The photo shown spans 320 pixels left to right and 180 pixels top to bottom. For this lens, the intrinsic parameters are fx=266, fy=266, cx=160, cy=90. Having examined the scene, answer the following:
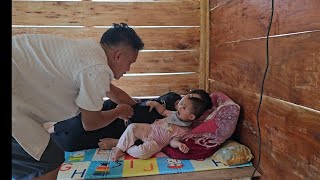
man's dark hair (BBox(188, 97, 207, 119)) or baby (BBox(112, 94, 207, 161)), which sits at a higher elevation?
man's dark hair (BBox(188, 97, 207, 119))

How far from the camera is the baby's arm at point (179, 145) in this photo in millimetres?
1029

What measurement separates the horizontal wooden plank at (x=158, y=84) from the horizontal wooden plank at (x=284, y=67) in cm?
45

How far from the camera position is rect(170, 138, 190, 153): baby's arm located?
3.38ft

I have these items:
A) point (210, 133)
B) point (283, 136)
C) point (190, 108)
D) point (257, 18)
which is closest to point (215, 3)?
point (257, 18)

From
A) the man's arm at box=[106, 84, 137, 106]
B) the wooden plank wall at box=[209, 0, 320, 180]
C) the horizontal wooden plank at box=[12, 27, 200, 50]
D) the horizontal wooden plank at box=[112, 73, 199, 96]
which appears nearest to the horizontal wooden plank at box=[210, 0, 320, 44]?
the wooden plank wall at box=[209, 0, 320, 180]

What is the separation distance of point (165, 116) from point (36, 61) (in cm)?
76

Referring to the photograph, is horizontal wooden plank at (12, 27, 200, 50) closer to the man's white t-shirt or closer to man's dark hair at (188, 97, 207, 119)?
man's dark hair at (188, 97, 207, 119)

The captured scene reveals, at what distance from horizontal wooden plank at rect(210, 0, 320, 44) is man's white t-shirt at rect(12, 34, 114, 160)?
1.71 feet

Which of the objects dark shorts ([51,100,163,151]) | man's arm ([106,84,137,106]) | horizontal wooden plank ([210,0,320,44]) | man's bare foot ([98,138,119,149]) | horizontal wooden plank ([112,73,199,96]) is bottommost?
man's bare foot ([98,138,119,149])

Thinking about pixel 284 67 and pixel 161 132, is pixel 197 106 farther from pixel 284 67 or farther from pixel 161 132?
pixel 284 67

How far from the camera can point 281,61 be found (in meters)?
0.81

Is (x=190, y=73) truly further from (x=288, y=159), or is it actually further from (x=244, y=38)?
(x=288, y=159)

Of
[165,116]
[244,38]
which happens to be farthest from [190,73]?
[244,38]

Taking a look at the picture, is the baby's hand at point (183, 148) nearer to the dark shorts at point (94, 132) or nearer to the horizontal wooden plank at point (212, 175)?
the horizontal wooden plank at point (212, 175)
